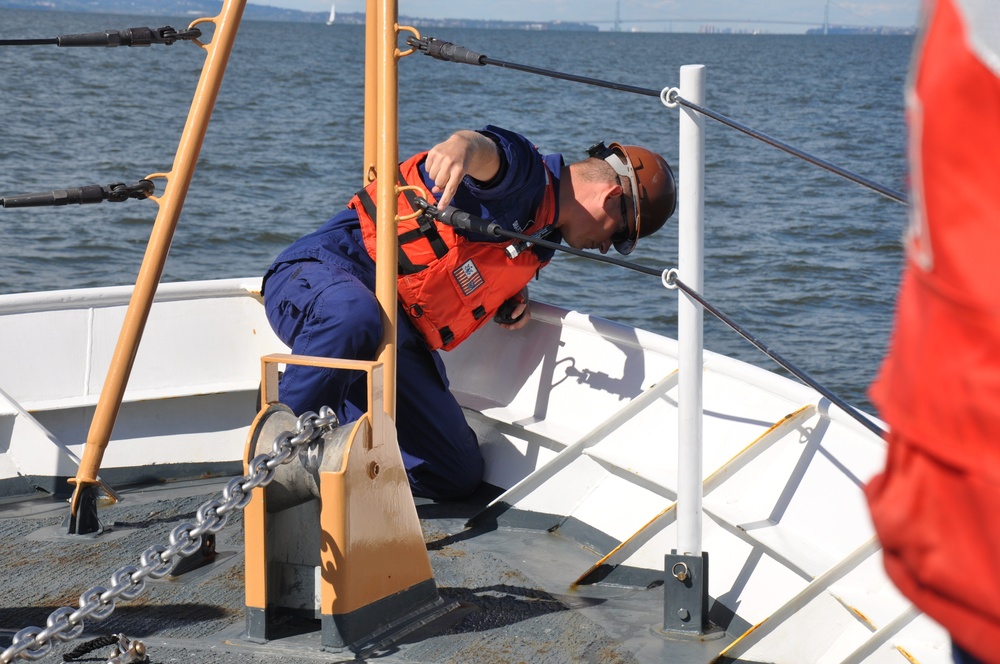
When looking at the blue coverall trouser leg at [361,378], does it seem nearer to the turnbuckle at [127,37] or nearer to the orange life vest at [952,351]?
the turnbuckle at [127,37]

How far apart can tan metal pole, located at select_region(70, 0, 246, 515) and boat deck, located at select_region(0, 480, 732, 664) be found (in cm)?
25

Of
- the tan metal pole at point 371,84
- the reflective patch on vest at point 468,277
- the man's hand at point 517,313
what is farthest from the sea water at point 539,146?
the man's hand at point 517,313

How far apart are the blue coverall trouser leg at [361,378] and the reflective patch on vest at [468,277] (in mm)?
219

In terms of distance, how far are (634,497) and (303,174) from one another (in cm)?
1631

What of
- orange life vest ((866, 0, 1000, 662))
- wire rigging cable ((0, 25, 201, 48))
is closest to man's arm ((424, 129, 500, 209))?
wire rigging cable ((0, 25, 201, 48))

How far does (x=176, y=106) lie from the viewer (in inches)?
1090

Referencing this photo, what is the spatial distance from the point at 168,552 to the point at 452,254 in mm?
1461

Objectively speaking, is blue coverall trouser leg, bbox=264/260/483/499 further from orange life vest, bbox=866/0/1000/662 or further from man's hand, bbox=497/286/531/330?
orange life vest, bbox=866/0/1000/662

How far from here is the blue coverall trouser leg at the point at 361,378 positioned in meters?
2.99

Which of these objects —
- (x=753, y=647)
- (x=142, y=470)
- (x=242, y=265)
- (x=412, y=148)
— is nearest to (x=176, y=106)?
(x=412, y=148)

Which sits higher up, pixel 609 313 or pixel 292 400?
pixel 292 400

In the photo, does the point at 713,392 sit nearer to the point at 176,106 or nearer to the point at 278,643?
the point at 278,643

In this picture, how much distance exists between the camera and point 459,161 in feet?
9.56

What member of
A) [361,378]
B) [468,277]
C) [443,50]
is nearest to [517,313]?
[468,277]
